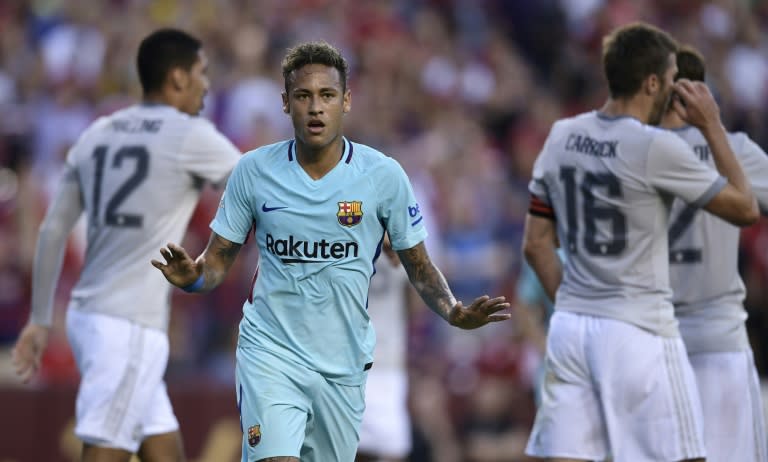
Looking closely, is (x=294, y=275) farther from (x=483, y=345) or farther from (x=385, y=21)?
(x=385, y=21)

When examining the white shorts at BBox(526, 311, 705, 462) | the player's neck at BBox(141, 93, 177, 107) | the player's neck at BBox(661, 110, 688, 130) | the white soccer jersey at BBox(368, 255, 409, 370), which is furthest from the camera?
the white soccer jersey at BBox(368, 255, 409, 370)

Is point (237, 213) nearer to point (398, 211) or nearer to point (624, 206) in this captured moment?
point (398, 211)

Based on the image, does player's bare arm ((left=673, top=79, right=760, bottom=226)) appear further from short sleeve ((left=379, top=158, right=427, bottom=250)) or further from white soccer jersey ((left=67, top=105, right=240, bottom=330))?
white soccer jersey ((left=67, top=105, right=240, bottom=330))

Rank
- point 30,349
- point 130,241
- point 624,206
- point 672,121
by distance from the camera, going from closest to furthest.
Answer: point 624,206 → point 672,121 → point 130,241 → point 30,349

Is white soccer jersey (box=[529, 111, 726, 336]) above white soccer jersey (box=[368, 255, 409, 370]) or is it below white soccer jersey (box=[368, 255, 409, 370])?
above

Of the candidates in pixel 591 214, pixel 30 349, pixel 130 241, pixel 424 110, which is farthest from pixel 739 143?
pixel 424 110

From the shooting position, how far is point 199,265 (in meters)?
5.81

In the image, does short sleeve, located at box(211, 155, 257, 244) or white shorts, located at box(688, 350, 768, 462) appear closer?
short sleeve, located at box(211, 155, 257, 244)

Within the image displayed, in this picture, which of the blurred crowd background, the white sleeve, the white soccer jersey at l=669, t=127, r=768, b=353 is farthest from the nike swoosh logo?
the blurred crowd background

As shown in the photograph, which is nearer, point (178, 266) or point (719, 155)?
point (178, 266)

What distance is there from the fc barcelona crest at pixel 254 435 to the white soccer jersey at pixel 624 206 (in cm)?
189

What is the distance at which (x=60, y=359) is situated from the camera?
12.3 metres

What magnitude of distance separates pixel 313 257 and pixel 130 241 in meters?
1.95

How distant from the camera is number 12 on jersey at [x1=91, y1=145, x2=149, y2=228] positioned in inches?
297
